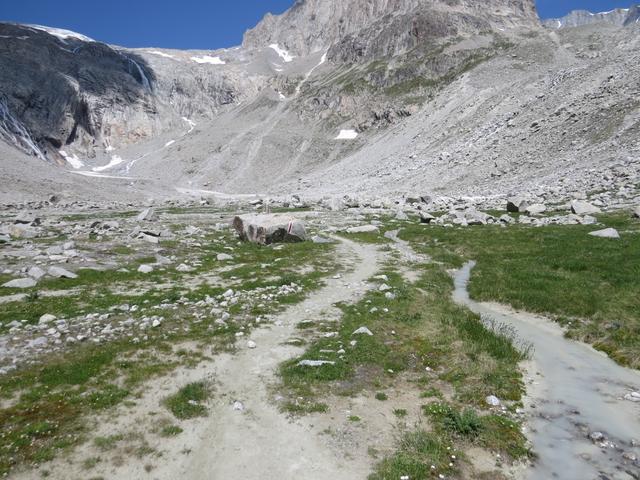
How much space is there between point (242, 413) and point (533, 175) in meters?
67.6

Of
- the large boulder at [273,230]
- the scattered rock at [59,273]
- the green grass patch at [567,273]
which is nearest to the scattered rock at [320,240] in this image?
the large boulder at [273,230]

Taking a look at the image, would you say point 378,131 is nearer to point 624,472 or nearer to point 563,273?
point 563,273

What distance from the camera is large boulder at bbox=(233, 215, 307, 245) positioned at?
38531mm

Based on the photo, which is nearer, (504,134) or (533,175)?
(533,175)

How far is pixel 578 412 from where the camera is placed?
1190cm

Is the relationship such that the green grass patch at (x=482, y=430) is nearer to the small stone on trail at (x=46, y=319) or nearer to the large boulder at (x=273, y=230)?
the small stone on trail at (x=46, y=319)

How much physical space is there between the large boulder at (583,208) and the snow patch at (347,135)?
5199 inches

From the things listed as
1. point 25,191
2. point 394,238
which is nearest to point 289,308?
point 394,238

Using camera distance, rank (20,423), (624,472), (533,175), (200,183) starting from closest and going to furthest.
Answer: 1. (624,472)
2. (20,423)
3. (533,175)
4. (200,183)

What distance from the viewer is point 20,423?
34.9 feet

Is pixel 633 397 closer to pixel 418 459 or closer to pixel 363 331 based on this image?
pixel 418 459

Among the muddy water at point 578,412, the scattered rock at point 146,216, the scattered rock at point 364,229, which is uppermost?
the scattered rock at point 364,229

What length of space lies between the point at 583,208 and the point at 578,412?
37936 millimetres

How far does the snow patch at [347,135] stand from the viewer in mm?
171175
